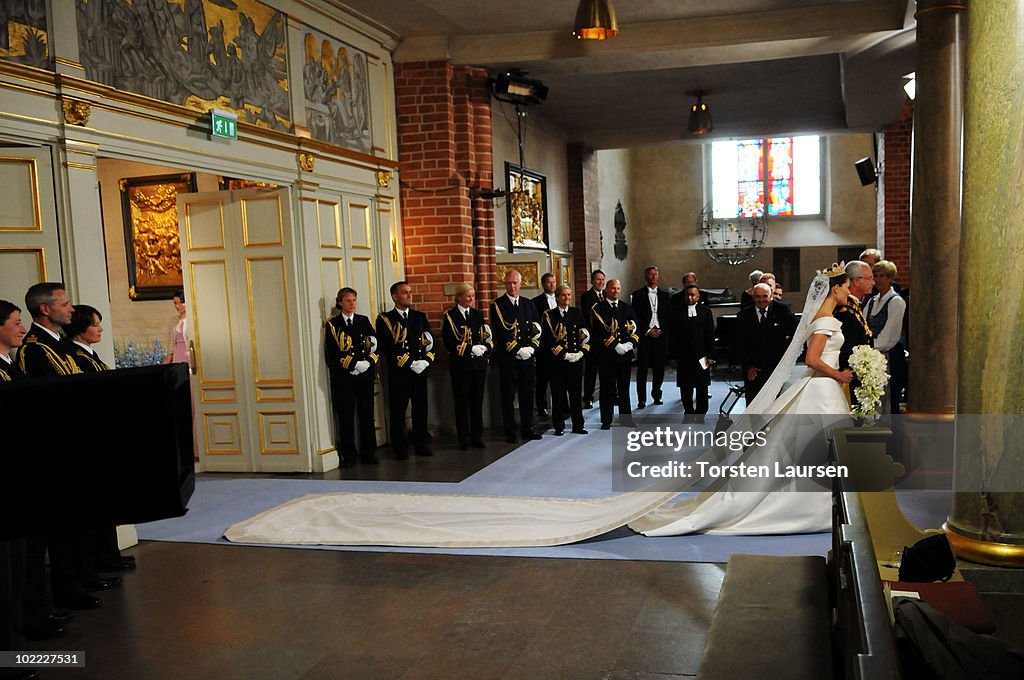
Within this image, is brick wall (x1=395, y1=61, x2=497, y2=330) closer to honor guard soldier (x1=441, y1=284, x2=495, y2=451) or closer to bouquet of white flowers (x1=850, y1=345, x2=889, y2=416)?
honor guard soldier (x1=441, y1=284, x2=495, y2=451)

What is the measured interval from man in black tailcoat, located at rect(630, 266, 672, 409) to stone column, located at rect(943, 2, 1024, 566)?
8377mm

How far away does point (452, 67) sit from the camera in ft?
33.2

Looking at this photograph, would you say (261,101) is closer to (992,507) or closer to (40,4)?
(40,4)

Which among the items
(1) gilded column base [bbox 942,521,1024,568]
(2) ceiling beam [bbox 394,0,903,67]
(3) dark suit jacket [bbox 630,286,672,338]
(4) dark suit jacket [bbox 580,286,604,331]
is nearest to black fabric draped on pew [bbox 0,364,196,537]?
(1) gilded column base [bbox 942,521,1024,568]

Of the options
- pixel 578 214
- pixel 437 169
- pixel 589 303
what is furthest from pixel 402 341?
pixel 578 214

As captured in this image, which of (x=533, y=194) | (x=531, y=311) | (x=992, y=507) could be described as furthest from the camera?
(x=533, y=194)

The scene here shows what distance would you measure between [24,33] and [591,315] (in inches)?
272

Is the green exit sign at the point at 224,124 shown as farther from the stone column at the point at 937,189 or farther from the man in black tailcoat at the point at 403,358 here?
the stone column at the point at 937,189

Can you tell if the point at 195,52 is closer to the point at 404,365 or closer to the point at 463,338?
the point at 404,365

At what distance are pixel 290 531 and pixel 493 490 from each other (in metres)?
1.85

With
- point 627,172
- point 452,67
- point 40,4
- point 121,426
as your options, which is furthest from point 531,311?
point 627,172

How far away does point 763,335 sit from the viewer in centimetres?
866

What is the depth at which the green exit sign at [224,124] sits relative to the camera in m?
7.05

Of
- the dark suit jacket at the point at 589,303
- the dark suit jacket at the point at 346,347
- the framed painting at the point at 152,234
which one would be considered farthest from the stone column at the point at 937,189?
the framed painting at the point at 152,234
